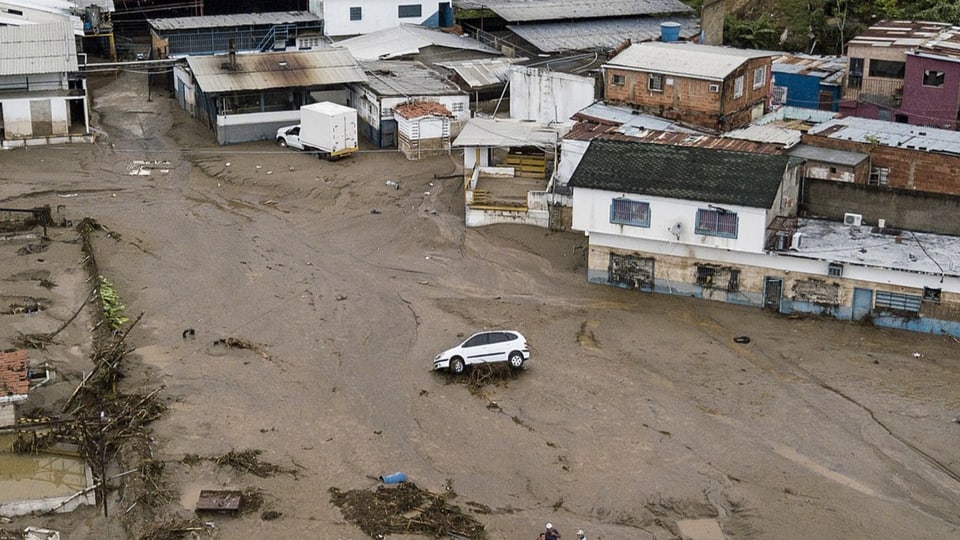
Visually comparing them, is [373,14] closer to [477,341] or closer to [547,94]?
[547,94]

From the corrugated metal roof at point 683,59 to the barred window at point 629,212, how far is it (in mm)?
10776

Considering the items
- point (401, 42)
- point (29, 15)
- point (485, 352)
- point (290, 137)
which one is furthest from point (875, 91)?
point (29, 15)

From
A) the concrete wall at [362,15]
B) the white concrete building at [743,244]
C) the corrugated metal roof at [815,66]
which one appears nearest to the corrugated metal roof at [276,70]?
the concrete wall at [362,15]

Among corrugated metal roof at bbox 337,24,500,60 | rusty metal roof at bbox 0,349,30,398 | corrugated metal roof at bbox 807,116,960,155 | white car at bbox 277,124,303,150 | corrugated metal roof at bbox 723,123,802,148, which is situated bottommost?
rusty metal roof at bbox 0,349,30,398

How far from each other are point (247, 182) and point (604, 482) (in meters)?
27.3

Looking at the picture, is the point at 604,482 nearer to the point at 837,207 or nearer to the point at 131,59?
the point at 837,207

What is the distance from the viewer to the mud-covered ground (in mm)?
31828

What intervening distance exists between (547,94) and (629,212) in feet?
50.5

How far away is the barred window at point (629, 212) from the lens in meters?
44.3

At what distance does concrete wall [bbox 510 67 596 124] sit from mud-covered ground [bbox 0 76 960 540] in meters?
6.49

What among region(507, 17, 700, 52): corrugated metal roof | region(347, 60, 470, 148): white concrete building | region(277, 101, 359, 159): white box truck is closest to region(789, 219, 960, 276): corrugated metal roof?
region(347, 60, 470, 148): white concrete building

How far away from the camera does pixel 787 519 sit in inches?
1226

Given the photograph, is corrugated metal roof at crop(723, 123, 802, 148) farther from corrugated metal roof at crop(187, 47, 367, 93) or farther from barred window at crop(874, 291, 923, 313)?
corrugated metal roof at crop(187, 47, 367, 93)

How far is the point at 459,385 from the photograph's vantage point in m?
37.8
